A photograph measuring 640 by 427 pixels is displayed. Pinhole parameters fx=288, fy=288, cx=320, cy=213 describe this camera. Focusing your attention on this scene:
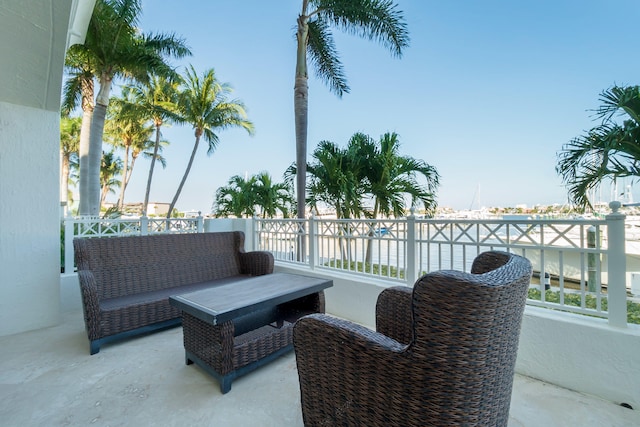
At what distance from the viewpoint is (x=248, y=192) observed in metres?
7.71

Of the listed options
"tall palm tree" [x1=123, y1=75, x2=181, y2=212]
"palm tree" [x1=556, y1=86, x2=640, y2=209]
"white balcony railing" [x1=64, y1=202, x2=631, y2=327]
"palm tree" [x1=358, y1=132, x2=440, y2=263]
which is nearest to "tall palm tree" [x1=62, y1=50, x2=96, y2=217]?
"tall palm tree" [x1=123, y1=75, x2=181, y2=212]

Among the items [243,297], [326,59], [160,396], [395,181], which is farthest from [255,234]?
[326,59]

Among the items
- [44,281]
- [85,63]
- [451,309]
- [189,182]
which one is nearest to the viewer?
[451,309]

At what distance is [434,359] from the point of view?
1.00 meters

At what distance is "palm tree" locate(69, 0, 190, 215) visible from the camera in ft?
21.7

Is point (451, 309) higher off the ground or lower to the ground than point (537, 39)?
lower

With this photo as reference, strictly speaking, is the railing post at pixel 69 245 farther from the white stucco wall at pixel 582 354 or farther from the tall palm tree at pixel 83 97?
the white stucco wall at pixel 582 354

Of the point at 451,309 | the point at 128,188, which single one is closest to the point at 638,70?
the point at 451,309

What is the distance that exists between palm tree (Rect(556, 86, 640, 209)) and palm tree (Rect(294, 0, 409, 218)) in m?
3.57

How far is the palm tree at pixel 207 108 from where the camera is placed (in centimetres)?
1130

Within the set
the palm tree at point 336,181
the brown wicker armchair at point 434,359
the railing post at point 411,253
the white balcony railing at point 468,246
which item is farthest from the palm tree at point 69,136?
the brown wicker armchair at point 434,359

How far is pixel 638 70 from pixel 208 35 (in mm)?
9906

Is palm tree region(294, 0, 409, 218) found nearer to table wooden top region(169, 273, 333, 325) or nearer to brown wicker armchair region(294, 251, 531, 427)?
table wooden top region(169, 273, 333, 325)

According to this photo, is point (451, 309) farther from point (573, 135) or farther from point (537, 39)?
point (537, 39)
